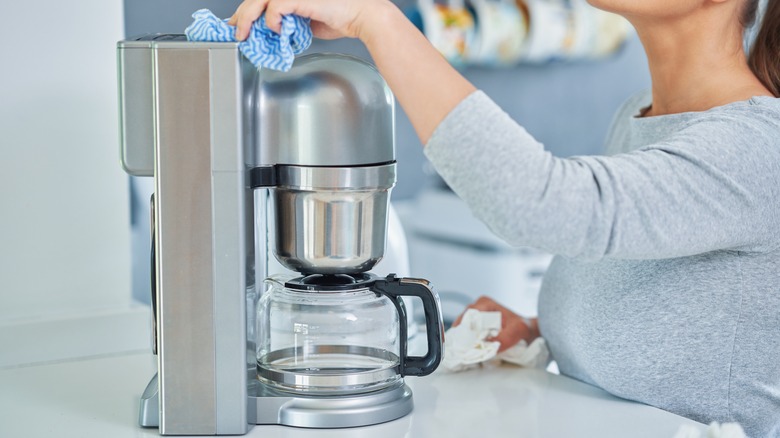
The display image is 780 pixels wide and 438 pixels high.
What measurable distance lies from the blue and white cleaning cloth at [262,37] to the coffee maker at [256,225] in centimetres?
2

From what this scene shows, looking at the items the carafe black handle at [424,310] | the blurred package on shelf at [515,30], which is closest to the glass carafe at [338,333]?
the carafe black handle at [424,310]

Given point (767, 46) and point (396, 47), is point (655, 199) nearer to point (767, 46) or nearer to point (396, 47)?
point (396, 47)

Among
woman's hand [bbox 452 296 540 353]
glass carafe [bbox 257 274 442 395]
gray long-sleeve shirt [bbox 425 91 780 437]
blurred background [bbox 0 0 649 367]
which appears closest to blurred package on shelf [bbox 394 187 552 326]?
blurred background [bbox 0 0 649 367]

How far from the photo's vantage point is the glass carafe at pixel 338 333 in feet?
3.23

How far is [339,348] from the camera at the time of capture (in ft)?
3.30

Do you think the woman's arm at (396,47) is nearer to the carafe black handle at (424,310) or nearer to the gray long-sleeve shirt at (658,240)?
the gray long-sleeve shirt at (658,240)

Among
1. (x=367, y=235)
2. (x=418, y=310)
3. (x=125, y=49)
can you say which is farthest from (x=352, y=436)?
(x=418, y=310)

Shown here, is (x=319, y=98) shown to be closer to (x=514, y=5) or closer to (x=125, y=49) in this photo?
(x=125, y=49)

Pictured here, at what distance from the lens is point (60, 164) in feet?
4.53

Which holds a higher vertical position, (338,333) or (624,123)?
(624,123)

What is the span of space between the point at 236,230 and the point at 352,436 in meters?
0.24

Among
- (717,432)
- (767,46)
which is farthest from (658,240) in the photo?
(767,46)

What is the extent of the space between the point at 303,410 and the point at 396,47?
0.39 metres

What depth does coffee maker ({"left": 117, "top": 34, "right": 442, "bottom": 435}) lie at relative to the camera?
0.91 m
